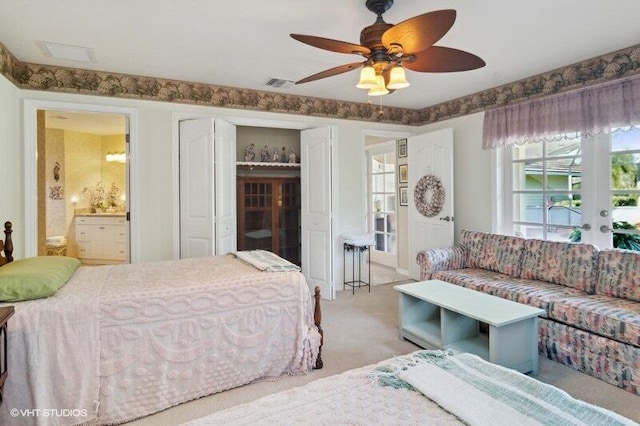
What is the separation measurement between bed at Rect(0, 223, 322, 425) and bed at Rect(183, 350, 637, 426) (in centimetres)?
122

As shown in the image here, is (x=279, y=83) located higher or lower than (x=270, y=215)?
higher

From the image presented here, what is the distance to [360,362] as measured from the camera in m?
2.77

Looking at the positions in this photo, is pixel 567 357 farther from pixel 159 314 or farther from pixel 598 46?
pixel 159 314

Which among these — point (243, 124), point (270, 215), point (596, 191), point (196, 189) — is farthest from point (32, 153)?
point (596, 191)

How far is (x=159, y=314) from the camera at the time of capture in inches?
84.4

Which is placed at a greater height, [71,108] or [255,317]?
[71,108]

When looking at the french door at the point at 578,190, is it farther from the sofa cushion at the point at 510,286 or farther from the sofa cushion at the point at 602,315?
A: the sofa cushion at the point at 602,315

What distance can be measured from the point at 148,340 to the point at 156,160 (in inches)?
93.6

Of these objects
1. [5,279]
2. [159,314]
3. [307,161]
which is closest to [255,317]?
[159,314]

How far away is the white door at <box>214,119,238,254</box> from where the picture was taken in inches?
157

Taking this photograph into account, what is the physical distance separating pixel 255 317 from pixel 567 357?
2.28 meters

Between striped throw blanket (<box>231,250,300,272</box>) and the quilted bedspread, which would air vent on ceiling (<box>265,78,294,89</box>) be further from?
the quilted bedspread

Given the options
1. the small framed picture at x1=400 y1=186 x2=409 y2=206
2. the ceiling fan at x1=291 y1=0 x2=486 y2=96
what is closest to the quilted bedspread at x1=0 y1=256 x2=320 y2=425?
the ceiling fan at x1=291 y1=0 x2=486 y2=96

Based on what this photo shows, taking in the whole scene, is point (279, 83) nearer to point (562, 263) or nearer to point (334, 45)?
point (334, 45)
